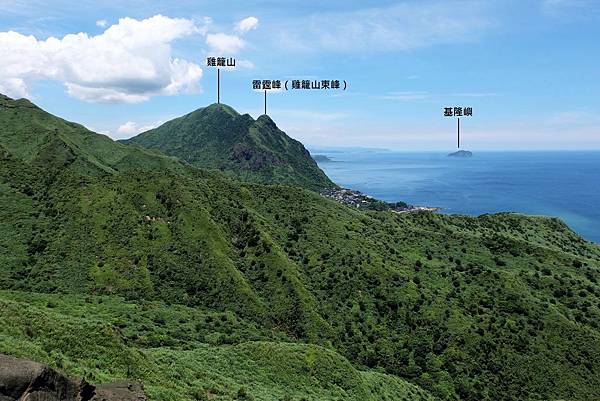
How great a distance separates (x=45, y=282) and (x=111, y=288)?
982 cm

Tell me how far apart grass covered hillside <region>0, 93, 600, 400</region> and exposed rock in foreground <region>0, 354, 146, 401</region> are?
8.98 m

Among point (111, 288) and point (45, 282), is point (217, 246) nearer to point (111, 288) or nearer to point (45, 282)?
point (111, 288)

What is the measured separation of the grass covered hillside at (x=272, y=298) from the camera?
45.1 metres

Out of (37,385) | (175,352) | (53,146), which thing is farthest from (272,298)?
(53,146)

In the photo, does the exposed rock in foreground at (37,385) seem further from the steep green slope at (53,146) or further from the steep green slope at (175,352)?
the steep green slope at (53,146)

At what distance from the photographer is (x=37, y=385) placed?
19.0 meters

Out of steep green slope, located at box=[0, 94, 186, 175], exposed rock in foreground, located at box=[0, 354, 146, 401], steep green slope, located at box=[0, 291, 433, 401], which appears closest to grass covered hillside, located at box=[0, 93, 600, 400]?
steep green slope, located at box=[0, 291, 433, 401]

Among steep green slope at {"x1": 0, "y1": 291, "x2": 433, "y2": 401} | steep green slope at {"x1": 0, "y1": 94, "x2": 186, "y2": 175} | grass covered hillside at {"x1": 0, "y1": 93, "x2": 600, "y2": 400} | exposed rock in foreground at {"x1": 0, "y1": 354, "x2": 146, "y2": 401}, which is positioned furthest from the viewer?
steep green slope at {"x1": 0, "y1": 94, "x2": 186, "y2": 175}

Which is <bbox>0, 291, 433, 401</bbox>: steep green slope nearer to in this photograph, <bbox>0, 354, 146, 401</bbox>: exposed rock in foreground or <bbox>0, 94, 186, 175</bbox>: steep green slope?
<bbox>0, 354, 146, 401</bbox>: exposed rock in foreground

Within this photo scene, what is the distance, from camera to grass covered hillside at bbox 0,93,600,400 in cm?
4512

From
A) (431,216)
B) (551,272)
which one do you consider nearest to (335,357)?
(551,272)

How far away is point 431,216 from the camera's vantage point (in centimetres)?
15038

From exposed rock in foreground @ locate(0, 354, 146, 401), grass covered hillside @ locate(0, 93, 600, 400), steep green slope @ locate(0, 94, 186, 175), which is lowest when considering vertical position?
grass covered hillside @ locate(0, 93, 600, 400)

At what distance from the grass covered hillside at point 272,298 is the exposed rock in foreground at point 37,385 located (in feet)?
29.5
